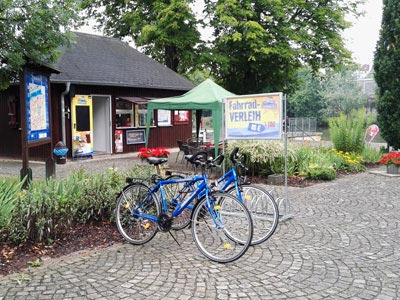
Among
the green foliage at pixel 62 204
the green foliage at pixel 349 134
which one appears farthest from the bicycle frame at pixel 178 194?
the green foliage at pixel 349 134

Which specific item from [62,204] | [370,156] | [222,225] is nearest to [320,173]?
[370,156]

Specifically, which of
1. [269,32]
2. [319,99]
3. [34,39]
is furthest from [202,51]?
[319,99]

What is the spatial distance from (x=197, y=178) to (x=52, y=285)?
189 cm

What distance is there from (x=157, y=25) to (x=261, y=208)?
17531 mm

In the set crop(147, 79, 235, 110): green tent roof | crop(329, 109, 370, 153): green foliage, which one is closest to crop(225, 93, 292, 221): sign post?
crop(147, 79, 235, 110): green tent roof

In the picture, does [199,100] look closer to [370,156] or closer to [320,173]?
[320,173]

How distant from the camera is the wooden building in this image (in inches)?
579

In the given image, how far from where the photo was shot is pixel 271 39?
2238 centimetres

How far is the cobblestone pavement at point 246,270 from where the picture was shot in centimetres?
370

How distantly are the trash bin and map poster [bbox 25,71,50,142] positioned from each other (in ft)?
18.8

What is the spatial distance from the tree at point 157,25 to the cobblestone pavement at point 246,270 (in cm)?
1669

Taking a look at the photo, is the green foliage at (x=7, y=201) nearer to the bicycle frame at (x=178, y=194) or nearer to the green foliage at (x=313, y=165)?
the bicycle frame at (x=178, y=194)

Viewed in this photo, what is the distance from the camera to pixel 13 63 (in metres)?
6.28

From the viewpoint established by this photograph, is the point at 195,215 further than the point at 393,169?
No
